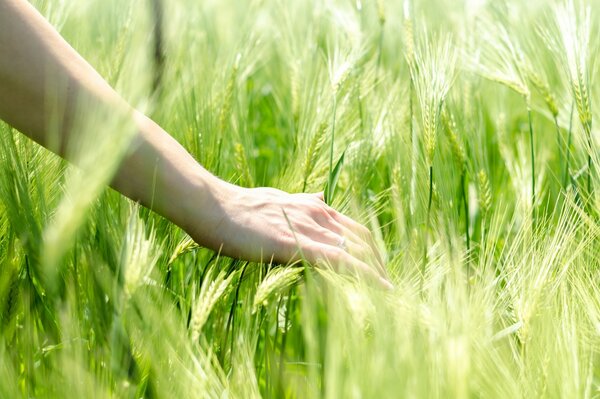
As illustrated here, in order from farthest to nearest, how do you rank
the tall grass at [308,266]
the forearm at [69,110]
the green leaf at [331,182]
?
the green leaf at [331,182] < the forearm at [69,110] < the tall grass at [308,266]

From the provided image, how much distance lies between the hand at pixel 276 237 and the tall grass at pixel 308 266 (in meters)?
0.03

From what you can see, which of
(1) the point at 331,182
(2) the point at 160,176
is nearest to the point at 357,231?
(1) the point at 331,182

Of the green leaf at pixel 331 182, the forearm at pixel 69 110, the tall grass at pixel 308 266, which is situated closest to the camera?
the tall grass at pixel 308 266

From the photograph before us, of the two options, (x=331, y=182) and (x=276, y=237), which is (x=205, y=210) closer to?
(x=276, y=237)

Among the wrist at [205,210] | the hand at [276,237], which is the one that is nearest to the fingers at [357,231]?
the hand at [276,237]

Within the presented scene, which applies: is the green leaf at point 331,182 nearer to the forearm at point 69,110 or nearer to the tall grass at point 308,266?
the tall grass at point 308,266

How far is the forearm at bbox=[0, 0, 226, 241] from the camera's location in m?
0.84

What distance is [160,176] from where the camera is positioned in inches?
34.6

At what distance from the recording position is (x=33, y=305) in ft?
3.08

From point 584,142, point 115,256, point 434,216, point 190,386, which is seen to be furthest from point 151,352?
point 584,142

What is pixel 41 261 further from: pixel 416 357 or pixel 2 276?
pixel 416 357

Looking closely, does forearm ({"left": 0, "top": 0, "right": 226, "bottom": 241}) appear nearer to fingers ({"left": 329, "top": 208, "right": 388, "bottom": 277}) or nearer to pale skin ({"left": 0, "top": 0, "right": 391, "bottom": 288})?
pale skin ({"left": 0, "top": 0, "right": 391, "bottom": 288})

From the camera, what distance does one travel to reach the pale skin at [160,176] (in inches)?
33.4

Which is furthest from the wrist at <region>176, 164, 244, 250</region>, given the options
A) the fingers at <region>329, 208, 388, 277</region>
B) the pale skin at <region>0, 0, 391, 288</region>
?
the fingers at <region>329, 208, 388, 277</region>
